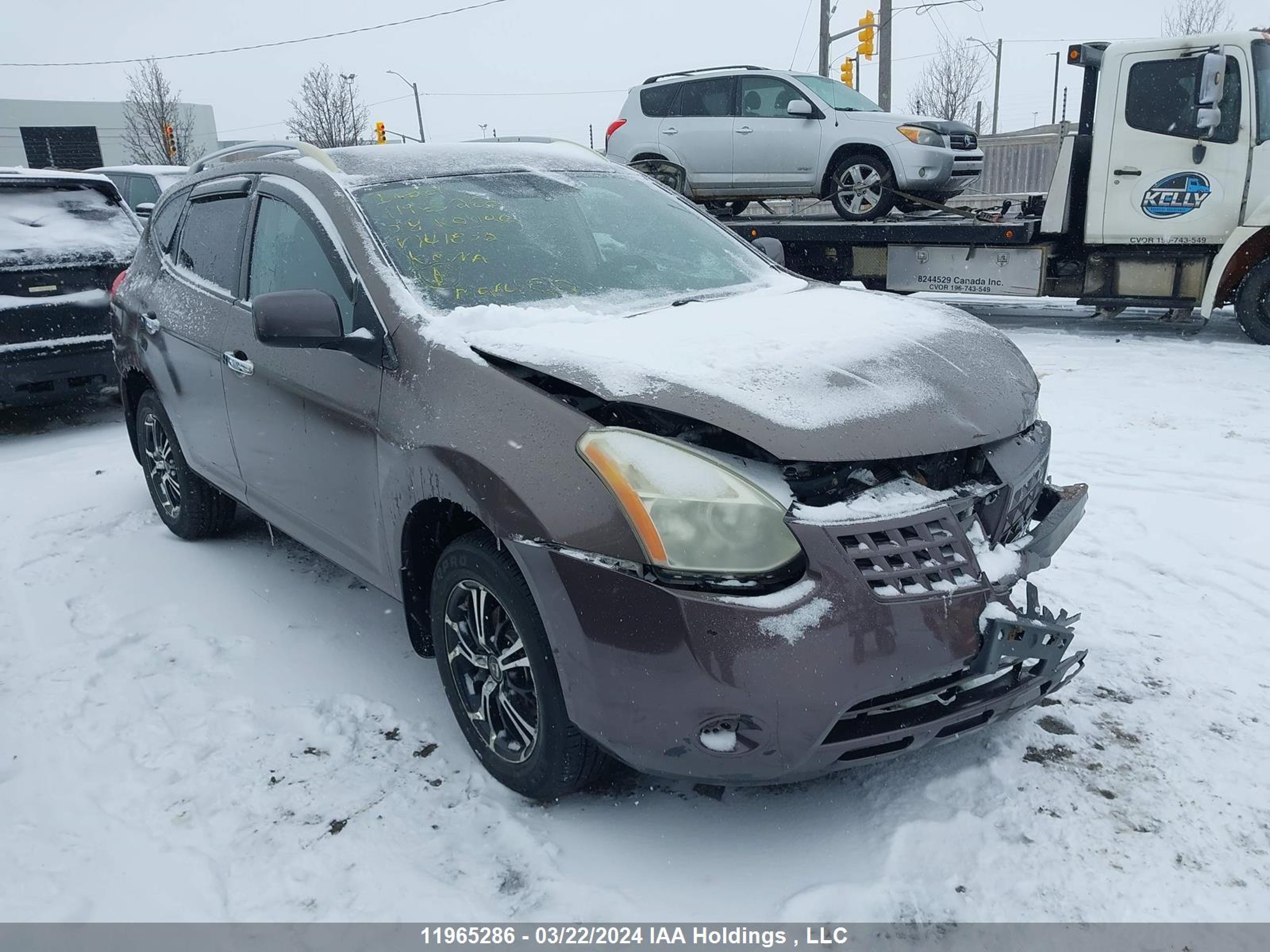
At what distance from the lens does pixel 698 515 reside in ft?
7.00

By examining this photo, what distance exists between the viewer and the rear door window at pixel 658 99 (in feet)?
38.7

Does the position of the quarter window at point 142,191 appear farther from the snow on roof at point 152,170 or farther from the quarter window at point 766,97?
the quarter window at point 766,97

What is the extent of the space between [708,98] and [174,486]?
8947 mm

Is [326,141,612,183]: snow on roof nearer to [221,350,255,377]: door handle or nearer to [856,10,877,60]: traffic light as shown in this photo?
[221,350,255,377]: door handle

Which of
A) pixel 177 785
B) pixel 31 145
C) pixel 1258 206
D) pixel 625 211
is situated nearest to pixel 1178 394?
pixel 1258 206

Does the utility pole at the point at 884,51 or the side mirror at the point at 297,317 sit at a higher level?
the utility pole at the point at 884,51

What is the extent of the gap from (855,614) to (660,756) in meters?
0.58

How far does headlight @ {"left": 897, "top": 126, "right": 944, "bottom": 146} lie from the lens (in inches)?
405

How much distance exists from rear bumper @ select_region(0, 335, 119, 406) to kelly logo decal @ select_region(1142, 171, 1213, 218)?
8.60 m

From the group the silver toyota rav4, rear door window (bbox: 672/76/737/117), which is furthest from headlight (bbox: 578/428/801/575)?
rear door window (bbox: 672/76/737/117)

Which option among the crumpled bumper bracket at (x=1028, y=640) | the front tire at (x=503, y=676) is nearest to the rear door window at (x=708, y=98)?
the front tire at (x=503, y=676)

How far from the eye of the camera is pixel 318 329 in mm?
2781

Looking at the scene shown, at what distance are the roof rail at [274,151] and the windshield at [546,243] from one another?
0.38 metres
